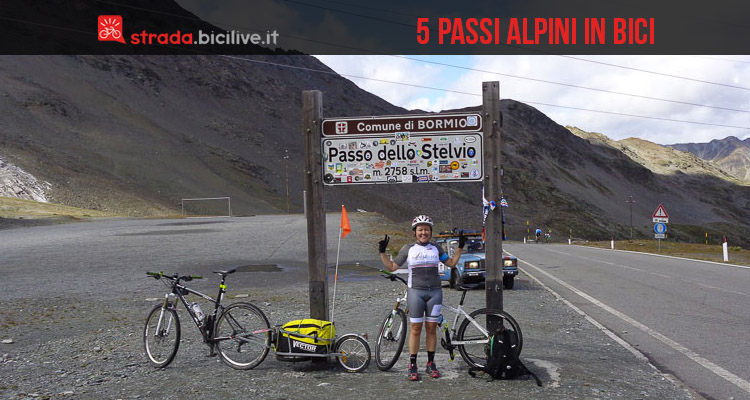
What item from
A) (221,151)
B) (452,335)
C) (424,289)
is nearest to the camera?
(424,289)

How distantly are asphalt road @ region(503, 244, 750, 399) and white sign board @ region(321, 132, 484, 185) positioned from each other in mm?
3557

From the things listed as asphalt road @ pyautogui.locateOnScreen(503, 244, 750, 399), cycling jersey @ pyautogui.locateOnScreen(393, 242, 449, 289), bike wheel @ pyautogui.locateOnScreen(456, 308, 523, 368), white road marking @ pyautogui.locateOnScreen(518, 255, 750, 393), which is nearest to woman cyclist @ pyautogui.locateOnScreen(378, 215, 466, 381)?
cycling jersey @ pyautogui.locateOnScreen(393, 242, 449, 289)

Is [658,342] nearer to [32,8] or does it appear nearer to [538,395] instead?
[538,395]

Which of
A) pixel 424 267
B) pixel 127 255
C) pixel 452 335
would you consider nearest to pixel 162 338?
pixel 424 267

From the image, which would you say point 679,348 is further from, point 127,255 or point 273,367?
point 127,255

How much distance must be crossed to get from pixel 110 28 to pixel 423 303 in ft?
409

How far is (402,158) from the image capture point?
8.67 meters

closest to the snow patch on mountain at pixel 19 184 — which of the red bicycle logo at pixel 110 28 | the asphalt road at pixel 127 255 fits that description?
the asphalt road at pixel 127 255

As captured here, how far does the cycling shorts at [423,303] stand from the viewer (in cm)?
719

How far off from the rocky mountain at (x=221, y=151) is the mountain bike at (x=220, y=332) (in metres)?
46.6

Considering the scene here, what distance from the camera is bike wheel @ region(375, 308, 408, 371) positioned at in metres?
7.58

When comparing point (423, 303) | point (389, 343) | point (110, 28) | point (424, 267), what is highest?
point (110, 28)

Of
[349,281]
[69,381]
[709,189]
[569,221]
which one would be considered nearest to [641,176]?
[709,189]

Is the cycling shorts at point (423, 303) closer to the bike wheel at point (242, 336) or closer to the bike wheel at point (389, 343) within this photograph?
the bike wheel at point (389, 343)
